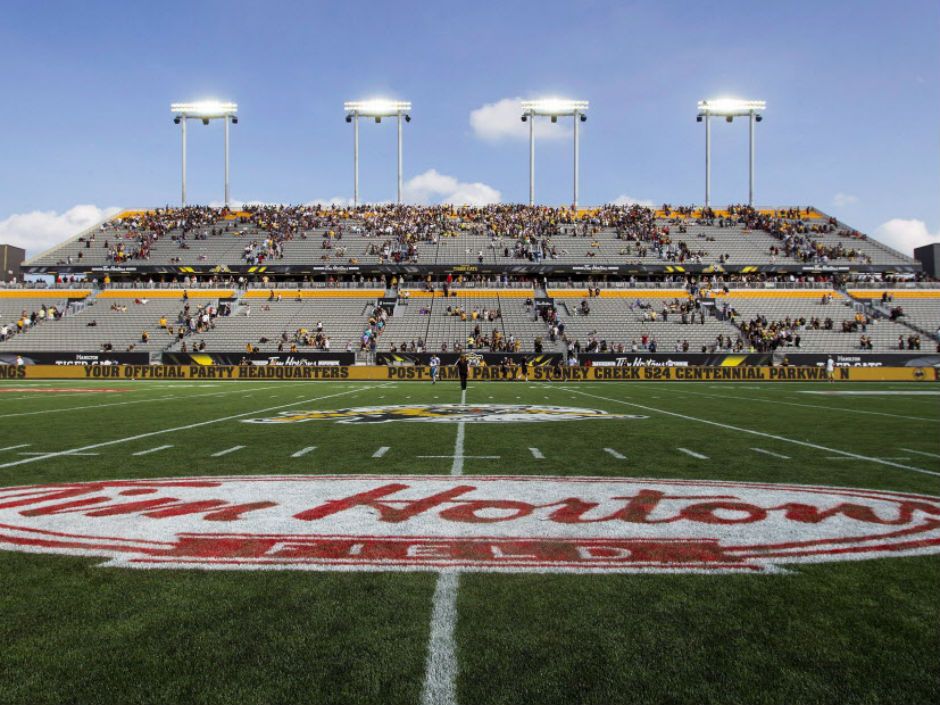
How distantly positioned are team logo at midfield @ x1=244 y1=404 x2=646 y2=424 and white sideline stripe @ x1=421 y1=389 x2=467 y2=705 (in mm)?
10702

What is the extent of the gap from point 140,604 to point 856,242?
68.6m

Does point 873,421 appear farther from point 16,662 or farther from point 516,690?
point 16,662

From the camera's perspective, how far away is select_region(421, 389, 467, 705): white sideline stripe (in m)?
2.77

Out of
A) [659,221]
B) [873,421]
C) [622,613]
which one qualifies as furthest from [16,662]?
[659,221]

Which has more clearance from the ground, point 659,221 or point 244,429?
point 659,221

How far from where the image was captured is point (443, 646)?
3209 mm

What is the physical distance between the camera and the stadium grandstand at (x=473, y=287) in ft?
149

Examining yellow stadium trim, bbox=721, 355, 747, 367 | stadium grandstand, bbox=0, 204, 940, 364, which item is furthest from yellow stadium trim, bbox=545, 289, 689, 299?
yellow stadium trim, bbox=721, 355, 747, 367

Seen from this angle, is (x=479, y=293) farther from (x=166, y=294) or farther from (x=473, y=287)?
(x=166, y=294)

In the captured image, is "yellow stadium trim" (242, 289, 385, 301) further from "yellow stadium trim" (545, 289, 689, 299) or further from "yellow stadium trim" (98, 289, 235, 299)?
"yellow stadium trim" (545, 289, 689, 299)

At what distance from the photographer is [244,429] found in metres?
12.9

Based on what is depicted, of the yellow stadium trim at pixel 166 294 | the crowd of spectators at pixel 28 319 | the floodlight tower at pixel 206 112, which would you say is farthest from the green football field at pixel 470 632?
the floodlight tower at pixel 206 112

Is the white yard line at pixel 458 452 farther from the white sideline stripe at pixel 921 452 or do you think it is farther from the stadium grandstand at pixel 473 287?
the stadium grandstand at pixel 473 287

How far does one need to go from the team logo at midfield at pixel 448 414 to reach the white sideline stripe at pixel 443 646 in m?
10.7
